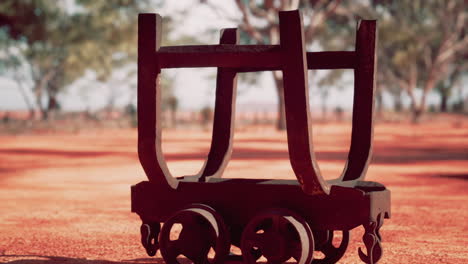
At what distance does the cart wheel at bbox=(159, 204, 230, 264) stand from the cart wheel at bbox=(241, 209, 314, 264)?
0.65 feet

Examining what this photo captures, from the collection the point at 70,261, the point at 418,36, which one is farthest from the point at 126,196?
the point at 418,36

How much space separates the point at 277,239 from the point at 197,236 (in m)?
0.63

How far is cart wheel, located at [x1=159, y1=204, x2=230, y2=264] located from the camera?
16.4ft

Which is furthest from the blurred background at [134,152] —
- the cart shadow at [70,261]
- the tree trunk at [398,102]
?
the tree trunk at [398,102]

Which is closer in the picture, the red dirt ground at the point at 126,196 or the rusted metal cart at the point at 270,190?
the rusted metal cart at the point at 270,190

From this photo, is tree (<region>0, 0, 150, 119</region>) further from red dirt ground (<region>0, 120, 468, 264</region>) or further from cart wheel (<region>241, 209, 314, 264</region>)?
cart wheel (<region>241, 209, 314, 264</region>)

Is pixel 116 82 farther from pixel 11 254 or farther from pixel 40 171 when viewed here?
pixel 11 254

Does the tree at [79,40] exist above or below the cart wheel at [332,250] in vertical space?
above

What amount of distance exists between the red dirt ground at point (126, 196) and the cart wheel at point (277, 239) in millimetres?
1316

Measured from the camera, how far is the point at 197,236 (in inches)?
203

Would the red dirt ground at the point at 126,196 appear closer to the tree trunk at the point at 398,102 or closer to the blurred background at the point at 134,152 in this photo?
the blurred background at the point at 134,152

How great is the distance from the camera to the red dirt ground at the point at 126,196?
658 centimetres

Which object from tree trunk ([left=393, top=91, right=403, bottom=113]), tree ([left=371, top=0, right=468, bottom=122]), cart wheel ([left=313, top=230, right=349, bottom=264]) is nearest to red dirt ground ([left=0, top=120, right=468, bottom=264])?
cart wheel ([left=313, top=230, right=349, bottom=264])

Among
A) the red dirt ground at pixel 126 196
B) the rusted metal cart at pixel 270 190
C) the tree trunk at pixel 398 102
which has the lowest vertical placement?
the red dirt ground at pixel 126 196
